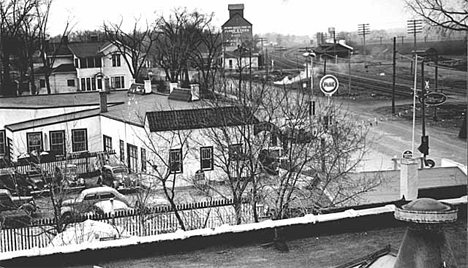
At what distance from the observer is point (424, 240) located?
164 centimetres

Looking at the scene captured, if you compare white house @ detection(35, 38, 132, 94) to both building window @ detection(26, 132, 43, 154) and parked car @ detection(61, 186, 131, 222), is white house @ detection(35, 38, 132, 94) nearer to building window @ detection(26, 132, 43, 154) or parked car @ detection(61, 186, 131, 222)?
building window @ detection(26, 132, 43, 154)

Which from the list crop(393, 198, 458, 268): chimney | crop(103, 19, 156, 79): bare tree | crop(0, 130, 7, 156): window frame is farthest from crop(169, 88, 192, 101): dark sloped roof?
crop(393, 198, 458, 268): chimney

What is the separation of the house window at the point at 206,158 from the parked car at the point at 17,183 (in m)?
1.80

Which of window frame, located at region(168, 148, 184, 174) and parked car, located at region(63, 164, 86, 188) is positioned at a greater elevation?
window frame, located at region(168, 148, 184, 174)

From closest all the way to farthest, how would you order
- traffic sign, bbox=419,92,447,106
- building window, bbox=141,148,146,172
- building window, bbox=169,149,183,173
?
building window, bbox=169,149,183,173
traffic sign, bbox=419,92,447,106
building window, bbox=141,148,146,172

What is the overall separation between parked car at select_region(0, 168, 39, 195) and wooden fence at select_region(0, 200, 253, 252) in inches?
52.6

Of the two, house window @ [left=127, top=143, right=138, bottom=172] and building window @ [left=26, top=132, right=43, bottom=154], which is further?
building window @ [left=26, top=132, right=43, bottom=154]

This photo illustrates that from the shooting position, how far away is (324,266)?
10.6ft

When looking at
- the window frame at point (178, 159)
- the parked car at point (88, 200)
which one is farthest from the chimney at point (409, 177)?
the window frame at point (178, 159)

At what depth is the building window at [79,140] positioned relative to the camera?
9367mm

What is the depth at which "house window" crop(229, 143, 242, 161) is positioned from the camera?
6.48m

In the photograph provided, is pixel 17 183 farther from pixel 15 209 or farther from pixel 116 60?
pixel 116 60

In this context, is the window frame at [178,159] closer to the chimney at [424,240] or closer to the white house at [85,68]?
the chimney at [424,240]

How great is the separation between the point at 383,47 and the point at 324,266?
7.45m
